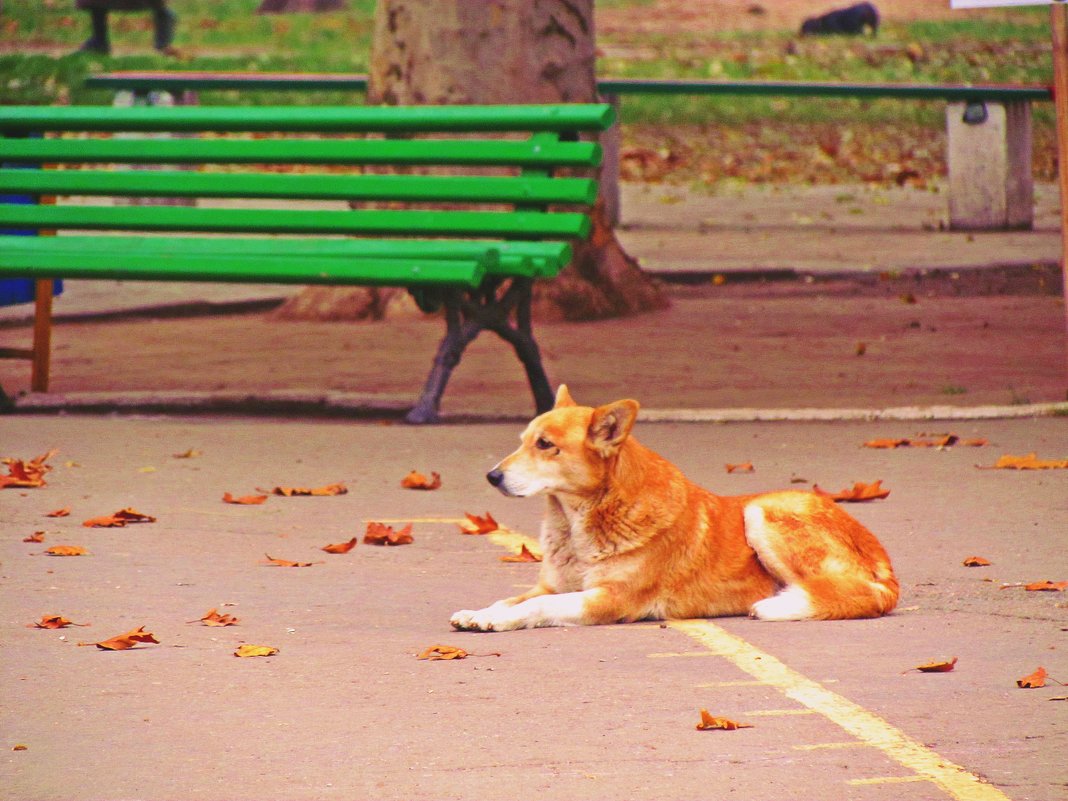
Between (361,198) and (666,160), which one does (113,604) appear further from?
(666,160)

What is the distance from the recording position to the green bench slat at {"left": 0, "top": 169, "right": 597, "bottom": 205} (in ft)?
30.3

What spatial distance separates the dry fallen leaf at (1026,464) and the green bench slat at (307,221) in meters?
2.27

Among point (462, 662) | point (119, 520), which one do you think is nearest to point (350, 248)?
point (119, 520)

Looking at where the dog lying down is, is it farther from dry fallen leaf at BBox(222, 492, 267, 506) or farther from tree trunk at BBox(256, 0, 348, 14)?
tree trunk at BBox(256, 0, 348, 14)

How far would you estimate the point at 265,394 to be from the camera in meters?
9.70

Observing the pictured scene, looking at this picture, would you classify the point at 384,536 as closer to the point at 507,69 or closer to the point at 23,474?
the point at 23,474

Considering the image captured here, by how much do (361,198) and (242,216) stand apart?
1.95 feet

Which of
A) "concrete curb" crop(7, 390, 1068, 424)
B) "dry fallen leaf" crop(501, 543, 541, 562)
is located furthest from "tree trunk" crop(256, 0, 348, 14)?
"dry fallen leaf" crop(501, 543, 541, 562)

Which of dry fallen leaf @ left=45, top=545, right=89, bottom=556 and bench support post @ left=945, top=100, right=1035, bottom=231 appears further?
bench support post @ left=945, top=100, right=1035, bottom=231

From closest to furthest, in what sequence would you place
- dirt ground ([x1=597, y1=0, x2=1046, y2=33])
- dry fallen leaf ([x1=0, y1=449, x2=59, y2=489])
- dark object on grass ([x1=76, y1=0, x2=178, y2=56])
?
dry fallen leaf ([x1=0, y1=449, x2=59, y2=489]) < dark object on grass ([x1=76, y1=0, x2=178, y2=56]) < dirt ground ([x1=597, y1=0, x2=1046, y2=33])

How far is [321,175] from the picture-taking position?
9469mm

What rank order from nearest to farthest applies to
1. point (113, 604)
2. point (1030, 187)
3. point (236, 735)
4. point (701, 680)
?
point (236, 735) → point (701, 680) → point (113, 604) → point (1030, 187)

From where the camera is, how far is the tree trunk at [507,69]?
11.7m

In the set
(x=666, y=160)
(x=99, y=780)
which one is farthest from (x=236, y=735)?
(x=666, y=160)
